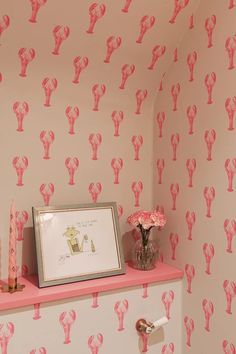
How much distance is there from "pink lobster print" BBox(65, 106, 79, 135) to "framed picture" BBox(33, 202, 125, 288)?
0.34 metres

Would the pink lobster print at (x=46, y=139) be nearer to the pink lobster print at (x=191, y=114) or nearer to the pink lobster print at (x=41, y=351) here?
the pink lobster print at (x=191, y=114)

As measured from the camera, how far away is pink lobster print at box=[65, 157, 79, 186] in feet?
5.58

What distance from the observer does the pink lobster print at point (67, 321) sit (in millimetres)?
1461

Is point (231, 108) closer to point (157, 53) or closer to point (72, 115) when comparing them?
point (157, 53)

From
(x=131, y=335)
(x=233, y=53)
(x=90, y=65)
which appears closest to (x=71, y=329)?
(x=131, y=335)

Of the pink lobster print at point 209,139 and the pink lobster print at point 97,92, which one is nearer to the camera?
the pink lobster print at point 209,139

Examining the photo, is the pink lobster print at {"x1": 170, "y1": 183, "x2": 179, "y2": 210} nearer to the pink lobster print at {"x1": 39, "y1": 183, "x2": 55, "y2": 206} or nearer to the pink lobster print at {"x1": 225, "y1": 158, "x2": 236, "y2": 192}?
the pink lobster print at {"x1": 225, "y1": 158, "x2": 236, "y2": 192}

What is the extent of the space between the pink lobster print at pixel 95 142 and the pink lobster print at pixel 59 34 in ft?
1.32

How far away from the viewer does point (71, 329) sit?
4.86 ft

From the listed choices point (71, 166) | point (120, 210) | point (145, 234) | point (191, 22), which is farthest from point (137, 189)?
point (191, 22)

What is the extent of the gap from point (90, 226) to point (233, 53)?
0.88 meters

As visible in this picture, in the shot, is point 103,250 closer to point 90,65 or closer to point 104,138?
point 104,138

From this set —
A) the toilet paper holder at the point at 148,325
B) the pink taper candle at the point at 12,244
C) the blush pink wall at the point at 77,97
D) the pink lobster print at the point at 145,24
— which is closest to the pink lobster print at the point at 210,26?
the blush pink wall at the point at 77,97

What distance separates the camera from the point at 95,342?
1532 mm
